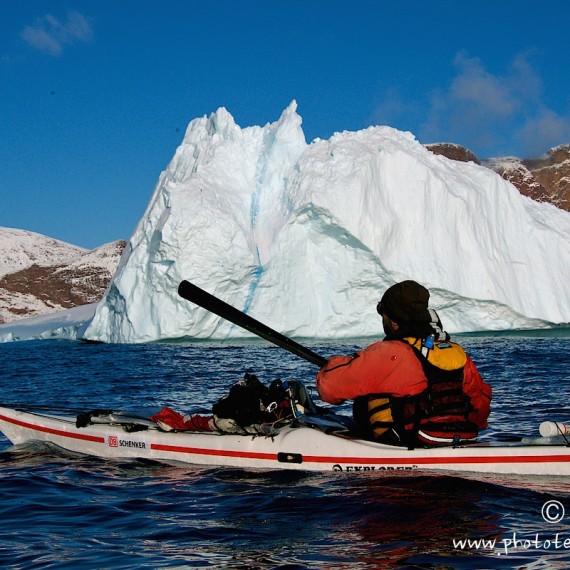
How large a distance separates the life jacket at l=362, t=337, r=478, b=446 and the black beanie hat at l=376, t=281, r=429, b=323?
0.17m

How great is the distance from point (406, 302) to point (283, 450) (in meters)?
1.73

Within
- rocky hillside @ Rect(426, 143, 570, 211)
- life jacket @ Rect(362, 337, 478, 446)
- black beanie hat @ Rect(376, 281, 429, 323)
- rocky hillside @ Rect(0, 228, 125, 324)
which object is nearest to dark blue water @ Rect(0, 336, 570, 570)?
life jacket @ Rect(362, 337, 478, 446)

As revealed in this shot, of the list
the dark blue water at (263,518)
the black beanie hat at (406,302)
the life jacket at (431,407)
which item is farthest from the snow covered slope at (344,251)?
the black beanie hat at (406,302)

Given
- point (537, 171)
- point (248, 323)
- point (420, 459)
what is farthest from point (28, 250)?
point (420, 459)

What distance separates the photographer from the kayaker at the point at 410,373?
5.07 m

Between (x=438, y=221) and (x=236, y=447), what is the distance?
743 inches

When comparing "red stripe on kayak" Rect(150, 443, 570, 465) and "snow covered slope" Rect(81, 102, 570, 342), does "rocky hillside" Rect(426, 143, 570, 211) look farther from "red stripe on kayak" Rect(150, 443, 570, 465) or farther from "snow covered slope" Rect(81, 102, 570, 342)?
"red stripe on kayak" Rect(150, 443, 570, 465)

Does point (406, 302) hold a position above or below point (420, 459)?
above

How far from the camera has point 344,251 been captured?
2377 centimetres

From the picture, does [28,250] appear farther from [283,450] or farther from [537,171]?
[283,450]

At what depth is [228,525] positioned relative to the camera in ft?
14.8

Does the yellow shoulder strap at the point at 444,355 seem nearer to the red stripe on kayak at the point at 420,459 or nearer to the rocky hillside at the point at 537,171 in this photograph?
the red stripe on kayak at the point at 420,459

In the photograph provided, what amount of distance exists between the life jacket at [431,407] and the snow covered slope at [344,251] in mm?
17692

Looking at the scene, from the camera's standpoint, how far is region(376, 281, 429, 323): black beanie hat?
5094 mm
